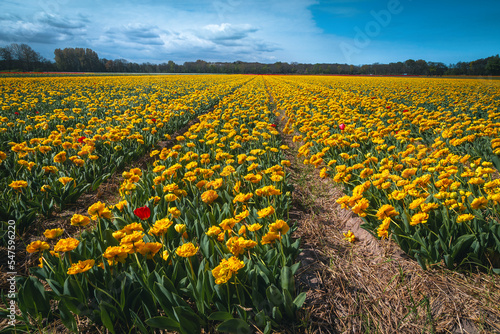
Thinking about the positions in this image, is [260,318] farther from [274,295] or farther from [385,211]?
[385,211]

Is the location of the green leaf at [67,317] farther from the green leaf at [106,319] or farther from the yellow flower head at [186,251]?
the yellow flower head at [186,251]

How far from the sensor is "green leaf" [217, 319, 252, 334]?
1579 mm

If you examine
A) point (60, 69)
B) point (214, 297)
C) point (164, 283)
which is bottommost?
point (214, 297)

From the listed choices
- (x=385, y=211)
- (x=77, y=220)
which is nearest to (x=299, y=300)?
(x=385, y=211)

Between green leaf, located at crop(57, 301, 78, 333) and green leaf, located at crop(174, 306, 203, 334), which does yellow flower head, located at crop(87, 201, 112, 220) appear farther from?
green leaf, located at crop(174, 306, 203, 334)

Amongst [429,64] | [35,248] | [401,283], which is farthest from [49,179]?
[429,64]

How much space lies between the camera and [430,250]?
87.4 inches

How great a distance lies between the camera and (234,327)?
5.32 ft

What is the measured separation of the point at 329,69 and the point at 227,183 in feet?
293

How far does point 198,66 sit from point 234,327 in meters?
108

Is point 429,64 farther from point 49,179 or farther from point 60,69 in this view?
point 60,69

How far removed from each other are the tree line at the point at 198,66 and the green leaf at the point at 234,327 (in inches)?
2993

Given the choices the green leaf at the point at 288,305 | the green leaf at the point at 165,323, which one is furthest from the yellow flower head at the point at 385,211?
the green leaf at the point at 165,323

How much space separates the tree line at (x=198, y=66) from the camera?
61781mm
